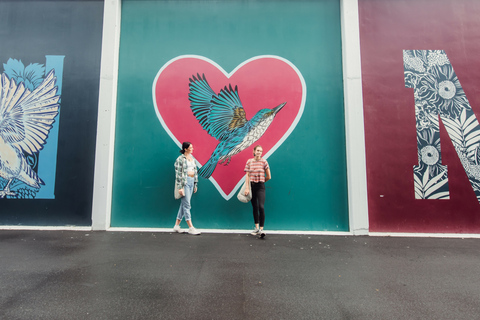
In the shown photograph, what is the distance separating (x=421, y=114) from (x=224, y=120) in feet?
12.2

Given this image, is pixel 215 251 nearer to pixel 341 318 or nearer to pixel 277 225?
pixel 277 225

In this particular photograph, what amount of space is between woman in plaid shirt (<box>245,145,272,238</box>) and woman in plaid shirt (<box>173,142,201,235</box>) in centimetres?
101

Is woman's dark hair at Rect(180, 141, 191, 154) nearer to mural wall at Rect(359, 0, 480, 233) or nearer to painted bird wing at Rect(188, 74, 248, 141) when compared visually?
painted bird wing at Rect(188, 74, 248, 141)

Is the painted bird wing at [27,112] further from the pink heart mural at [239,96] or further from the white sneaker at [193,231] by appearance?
the white sneaker at [193,231]

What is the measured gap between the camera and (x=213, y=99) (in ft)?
16.5

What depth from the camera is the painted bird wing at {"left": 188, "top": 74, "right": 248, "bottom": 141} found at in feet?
16.3

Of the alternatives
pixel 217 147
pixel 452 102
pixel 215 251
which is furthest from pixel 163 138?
pixel 452 102

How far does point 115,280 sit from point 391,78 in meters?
5.52

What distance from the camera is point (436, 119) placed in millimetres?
4734

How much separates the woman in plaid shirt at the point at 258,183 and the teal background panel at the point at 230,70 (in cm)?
44

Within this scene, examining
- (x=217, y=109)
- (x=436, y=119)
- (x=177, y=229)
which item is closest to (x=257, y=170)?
(x=217, y=109)

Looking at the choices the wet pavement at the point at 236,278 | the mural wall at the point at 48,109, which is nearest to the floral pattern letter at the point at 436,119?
the wet pavement at the point at 236,278

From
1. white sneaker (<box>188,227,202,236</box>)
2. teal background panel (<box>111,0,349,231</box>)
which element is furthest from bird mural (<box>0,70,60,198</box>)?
white sneaker (<box>188,227,202,236</box>)

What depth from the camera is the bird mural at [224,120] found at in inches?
193
